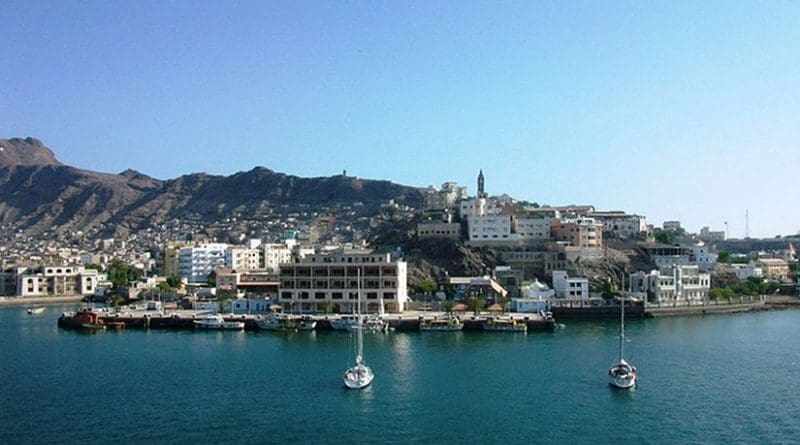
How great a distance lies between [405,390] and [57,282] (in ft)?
200

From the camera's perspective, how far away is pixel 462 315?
47281 millimetres

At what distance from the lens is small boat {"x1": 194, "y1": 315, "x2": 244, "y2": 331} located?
46.0m

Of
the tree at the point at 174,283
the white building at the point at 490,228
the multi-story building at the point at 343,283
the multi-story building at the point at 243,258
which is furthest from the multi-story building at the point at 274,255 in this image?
the multi-story building at the point at 343,283

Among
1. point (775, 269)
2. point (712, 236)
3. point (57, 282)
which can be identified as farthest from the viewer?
point (712, 236)

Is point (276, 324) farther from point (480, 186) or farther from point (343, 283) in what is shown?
point (480, 186)

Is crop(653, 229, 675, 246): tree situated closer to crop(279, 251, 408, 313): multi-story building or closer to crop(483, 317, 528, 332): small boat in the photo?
crop(279, 251, 408, 313): multi-story building

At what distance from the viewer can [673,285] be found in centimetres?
5731

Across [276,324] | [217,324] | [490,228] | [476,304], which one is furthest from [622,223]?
[217,324]

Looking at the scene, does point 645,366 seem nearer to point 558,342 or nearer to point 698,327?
point 558,342

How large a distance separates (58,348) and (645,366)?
2794cm

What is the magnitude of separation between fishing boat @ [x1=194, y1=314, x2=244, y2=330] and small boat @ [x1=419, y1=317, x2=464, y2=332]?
35.4 feet

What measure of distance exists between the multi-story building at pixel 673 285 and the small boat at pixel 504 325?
16089 millimetres

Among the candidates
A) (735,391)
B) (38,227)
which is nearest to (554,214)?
(735,391)

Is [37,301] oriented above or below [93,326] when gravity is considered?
above
